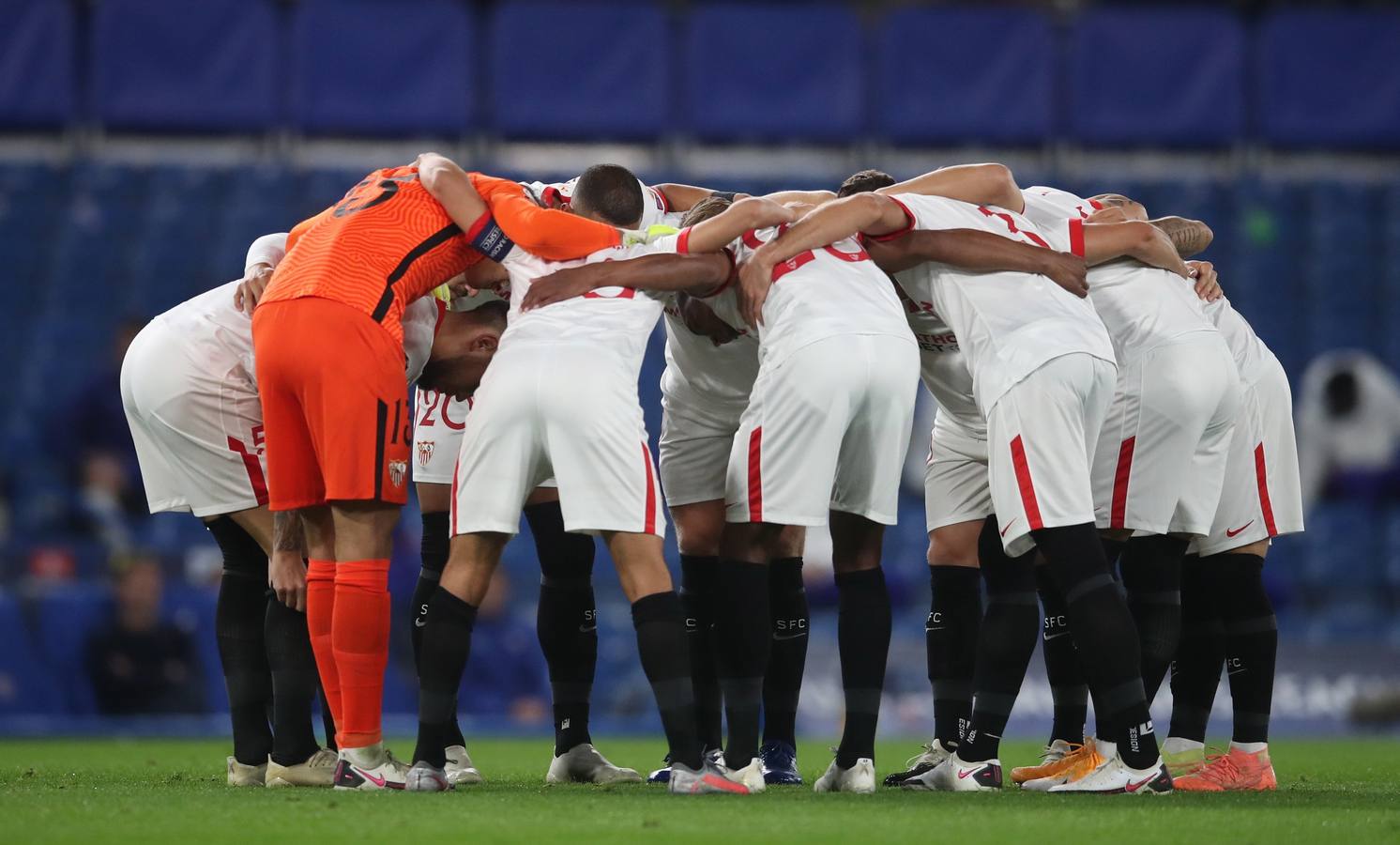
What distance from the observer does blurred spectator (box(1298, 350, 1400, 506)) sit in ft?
46.0

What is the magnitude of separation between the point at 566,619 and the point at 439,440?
0.88m

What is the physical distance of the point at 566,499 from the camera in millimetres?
4953

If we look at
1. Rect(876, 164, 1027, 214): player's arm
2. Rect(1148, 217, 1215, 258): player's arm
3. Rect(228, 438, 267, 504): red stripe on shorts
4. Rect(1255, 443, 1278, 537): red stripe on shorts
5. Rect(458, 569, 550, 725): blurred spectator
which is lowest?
Rect(458, 569, 550, 725): blurred spectator

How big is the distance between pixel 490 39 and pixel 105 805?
1324 centimetres

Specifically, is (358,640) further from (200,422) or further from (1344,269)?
(1344,269)

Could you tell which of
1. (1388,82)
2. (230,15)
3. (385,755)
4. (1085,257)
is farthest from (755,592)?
(1388,82)

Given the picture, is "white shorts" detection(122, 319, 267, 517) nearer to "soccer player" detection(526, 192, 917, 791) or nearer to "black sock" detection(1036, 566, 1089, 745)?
"soccer player" detection(526, 192, 917, 791)

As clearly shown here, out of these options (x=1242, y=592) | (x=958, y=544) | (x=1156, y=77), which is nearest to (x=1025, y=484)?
(x=958, y=544)

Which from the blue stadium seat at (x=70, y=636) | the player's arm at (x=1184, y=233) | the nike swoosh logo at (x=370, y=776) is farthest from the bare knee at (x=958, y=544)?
the blue stadium seat at (x=70, y=636)

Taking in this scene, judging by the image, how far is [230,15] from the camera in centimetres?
1639

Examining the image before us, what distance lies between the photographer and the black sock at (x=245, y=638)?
5.79 meters

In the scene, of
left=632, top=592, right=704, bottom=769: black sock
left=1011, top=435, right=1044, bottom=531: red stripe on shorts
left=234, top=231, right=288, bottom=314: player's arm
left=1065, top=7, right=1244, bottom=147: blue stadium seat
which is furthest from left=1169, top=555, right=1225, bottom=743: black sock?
left=1065, top=7, right=1244, bottom=147: blue stadium seat

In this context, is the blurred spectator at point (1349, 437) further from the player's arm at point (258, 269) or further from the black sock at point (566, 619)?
the player's arm at point (258, 269)

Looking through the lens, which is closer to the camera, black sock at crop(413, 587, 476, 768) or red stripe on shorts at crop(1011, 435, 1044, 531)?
black sock at crop(413, 587, 476, 768)
